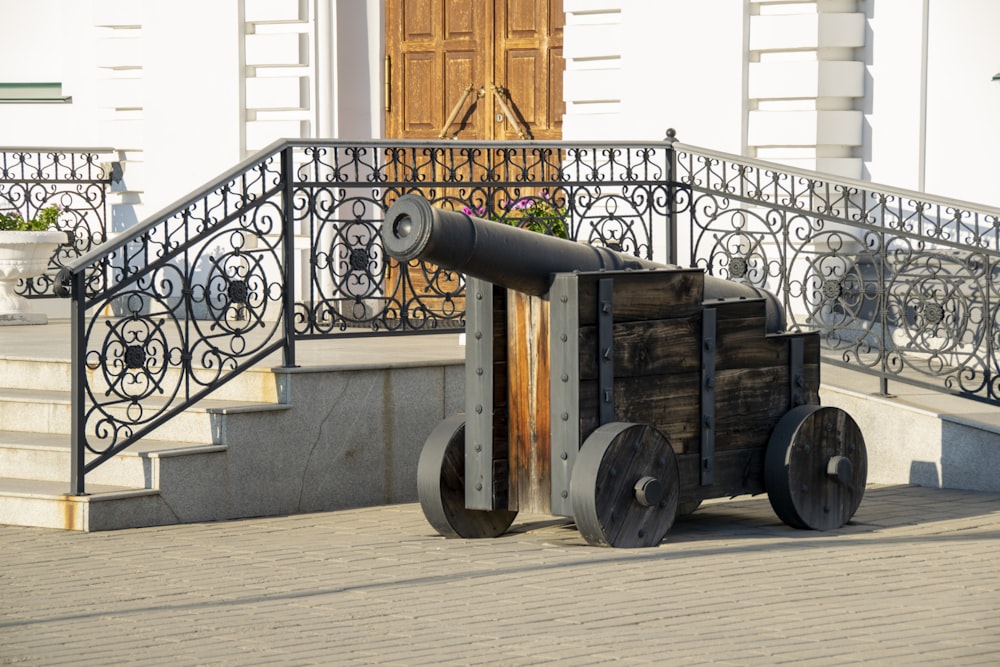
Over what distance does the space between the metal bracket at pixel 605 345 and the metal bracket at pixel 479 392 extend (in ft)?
1.67

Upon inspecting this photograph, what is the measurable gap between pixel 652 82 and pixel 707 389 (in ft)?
15.5

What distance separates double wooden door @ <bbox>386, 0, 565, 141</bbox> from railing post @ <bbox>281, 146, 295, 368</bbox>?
4293mm

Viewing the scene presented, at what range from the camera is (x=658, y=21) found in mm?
11648

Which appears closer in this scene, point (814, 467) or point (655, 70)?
point (814, 467)

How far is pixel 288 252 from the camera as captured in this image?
8555 mm

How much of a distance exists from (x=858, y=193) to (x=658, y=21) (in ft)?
6.15

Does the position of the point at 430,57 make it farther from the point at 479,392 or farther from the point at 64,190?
the point at 479,392

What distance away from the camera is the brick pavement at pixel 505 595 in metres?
5.33

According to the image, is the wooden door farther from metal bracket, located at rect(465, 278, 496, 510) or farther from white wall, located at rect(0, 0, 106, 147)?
metal bracket, located at rect(465, 278, 496, 510)

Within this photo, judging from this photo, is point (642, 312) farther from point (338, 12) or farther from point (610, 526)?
point (338, 12)

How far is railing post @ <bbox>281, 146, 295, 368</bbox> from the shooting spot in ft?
27.9

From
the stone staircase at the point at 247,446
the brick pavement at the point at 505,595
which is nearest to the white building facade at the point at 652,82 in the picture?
the stone staircase at the point at 247,446

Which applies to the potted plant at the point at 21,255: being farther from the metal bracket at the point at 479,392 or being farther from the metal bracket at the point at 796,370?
the metal bracket at the point at 796,370

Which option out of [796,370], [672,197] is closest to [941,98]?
[672,197]
